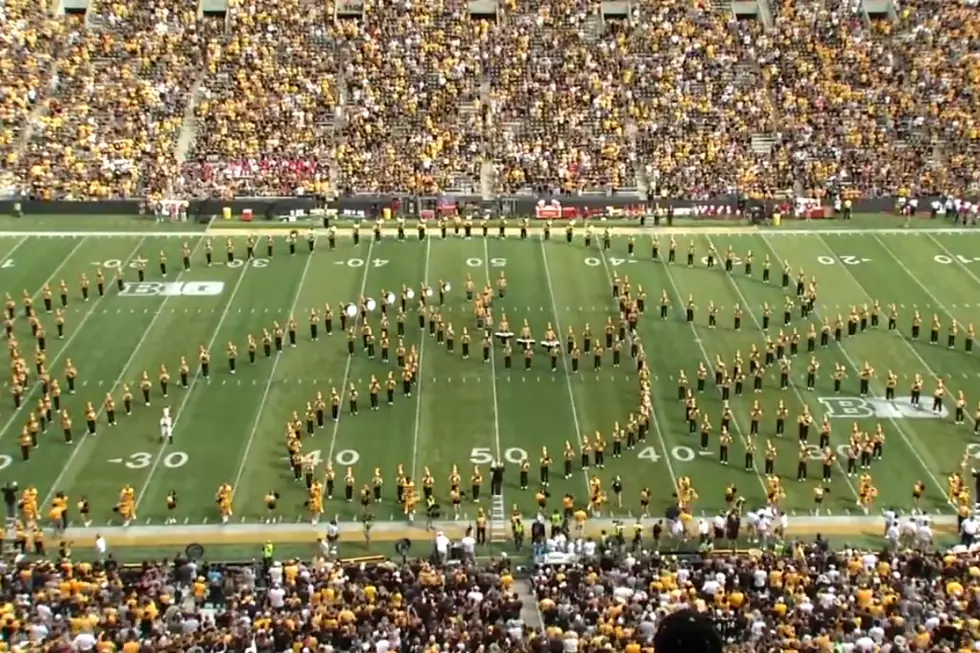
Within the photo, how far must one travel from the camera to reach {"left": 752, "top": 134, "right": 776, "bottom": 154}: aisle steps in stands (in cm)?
4344

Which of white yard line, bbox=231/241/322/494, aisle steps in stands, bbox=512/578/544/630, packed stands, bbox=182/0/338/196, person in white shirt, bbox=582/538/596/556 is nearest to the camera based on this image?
aisle steps in stands, bbox=512/578/544/630

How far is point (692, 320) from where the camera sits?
30.9 m

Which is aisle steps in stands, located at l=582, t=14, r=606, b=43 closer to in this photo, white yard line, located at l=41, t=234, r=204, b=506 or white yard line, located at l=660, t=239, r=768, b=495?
white yard line, located at l=660, t=239, r=768, b=495

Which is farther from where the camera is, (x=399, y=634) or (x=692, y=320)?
(x=692, y=320)

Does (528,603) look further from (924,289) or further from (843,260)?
(843,260)

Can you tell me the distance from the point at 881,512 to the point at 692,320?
9522 millimetres

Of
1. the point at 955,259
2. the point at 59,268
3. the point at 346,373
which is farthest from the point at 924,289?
the point at 59,268

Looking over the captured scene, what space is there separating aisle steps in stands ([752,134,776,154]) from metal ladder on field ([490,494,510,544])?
80.1ft

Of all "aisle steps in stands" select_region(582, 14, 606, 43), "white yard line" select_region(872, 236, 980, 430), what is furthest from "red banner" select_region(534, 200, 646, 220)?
"aisle steps in stands" select_region(582, 14, 606, 43)

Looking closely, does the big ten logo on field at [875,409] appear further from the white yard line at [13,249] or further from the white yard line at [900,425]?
the white yard line at [13,249]

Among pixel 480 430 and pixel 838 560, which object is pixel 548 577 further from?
pixel 480 430

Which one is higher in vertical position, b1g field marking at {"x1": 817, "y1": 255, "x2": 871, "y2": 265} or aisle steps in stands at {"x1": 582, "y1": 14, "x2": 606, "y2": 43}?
aisle steps in stands at {"x1": 582, "y1": 14, "x2": 606, "y2": 43}

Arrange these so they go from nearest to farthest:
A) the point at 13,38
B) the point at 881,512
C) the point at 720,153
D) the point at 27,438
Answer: the point at 881,512 → the point at 27,438 → the point at 720,153 → the point at 13,38

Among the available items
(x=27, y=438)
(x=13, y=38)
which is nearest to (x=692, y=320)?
(x=27, y=438)
